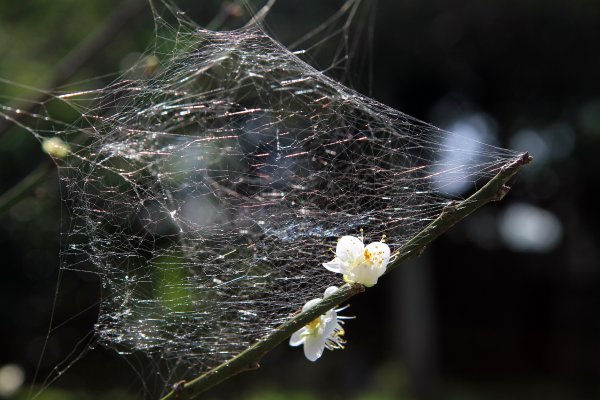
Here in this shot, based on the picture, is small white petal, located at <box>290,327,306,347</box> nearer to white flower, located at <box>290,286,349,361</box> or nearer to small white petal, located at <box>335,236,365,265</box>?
white flower, located at <box>290,286,349,361</box>

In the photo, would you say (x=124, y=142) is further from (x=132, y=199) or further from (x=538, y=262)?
(x=538, y=262)

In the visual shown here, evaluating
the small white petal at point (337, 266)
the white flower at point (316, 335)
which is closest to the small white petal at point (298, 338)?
the white flower at point (316, 335)

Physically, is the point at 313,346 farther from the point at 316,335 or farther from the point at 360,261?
the point at 360,261

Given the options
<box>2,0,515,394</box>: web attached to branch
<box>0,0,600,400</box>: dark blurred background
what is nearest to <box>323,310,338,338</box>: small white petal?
<box>2,0,515,394</box>: web attached to branch

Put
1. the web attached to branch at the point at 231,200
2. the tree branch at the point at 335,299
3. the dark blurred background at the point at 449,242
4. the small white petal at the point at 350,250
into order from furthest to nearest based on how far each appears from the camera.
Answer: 1. the dark blurred background at the point at 449,242
2. the web attached to branch at the point at 231,200
3. the small white petal at the point at 350,250
4. the tree branch at the point at 335,299

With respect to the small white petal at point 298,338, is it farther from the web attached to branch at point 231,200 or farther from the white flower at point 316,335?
the web attached to branch at point 231,200

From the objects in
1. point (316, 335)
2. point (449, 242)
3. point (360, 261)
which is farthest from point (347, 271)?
point (449, 242)
